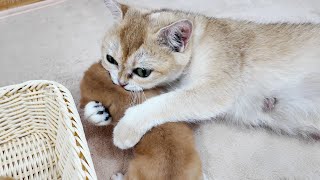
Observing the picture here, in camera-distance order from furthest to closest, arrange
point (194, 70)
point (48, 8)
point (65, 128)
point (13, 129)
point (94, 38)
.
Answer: point (48, 8), point (94, 38), point (194, 70), point (13, 129), point (65, 128)

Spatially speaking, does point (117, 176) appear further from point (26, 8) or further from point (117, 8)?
point (26, 8)

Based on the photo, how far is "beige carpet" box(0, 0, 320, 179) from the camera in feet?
4.92

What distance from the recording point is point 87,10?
2205 millimetres

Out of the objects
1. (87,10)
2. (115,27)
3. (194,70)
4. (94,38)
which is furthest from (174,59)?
(87,10)

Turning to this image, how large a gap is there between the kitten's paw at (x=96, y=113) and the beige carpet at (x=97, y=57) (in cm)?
16

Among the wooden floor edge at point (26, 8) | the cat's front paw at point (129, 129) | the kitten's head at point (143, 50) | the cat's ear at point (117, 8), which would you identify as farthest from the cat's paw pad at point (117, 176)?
the wooden floor edge at point (26, 8)

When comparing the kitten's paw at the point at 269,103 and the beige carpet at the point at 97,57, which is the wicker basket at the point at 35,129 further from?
the kitten's paw at the point at 269,103

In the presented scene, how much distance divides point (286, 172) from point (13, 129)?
3.27 ft

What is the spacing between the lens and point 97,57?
77.1 inches

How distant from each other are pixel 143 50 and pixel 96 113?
0.88ft

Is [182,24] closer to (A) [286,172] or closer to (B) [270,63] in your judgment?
(B) [270,63]

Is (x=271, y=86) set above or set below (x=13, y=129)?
above

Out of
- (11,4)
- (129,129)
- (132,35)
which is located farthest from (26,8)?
(129,129)

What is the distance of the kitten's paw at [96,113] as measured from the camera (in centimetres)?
137
